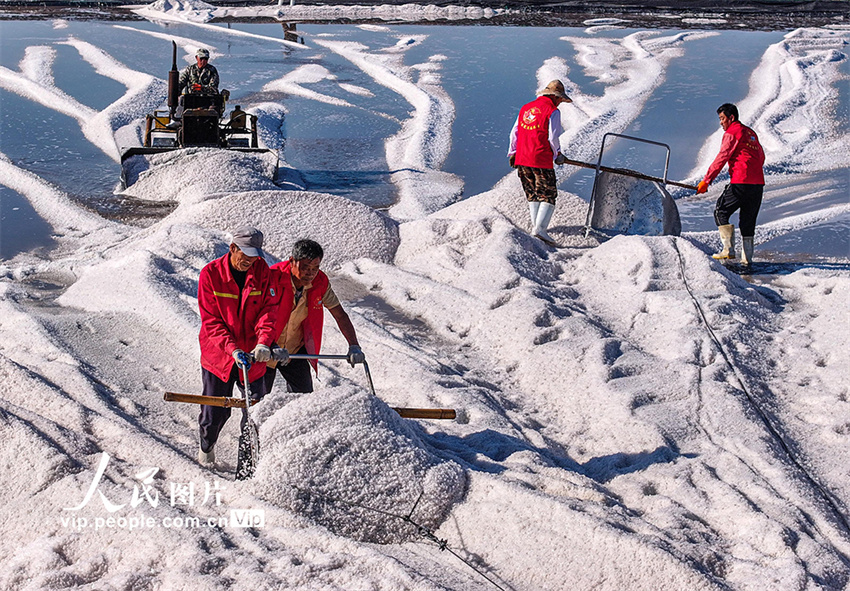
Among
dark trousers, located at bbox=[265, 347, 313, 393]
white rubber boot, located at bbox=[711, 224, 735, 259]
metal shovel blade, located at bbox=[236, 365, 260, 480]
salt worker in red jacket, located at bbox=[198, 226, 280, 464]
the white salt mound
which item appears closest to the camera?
the white salt mound

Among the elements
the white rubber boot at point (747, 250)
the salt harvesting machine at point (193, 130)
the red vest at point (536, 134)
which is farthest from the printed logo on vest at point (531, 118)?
the salt harvesting machine at point (193, 130)

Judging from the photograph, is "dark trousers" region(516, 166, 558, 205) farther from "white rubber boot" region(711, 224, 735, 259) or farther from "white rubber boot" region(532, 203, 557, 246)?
"white rubber boot" region(711, 224, 735, 259)

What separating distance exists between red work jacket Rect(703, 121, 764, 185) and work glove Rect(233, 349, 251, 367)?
507 centimetres

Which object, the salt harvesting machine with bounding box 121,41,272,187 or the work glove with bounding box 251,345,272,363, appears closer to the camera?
the work glove with bounding box 251,345,272,363

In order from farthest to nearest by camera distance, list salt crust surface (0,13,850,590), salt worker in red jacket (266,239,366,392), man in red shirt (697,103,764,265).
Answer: man in red shirt (697,103,764,265) → salt worker in red jacket (266,239,366,392) → salt crust surface (0,13,850,590)

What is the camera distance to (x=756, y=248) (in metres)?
8.54

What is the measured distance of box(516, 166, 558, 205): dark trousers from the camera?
7.79m

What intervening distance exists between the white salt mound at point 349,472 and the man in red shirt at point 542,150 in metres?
4.17

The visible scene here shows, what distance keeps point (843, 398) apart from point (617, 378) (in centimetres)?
129

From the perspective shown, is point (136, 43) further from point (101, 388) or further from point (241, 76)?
point (101, 388)

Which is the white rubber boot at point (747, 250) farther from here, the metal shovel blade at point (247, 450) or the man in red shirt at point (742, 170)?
the metal shovel blade at point (247, 450)

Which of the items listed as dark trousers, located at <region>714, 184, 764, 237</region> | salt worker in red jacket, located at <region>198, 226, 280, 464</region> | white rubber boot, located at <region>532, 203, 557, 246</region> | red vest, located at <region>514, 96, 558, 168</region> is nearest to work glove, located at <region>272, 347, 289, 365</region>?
salt worker in red jacket, located at <region>198, 226, 280, 464</region>

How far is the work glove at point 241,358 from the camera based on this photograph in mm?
3892

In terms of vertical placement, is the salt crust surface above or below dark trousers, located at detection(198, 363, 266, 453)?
below
